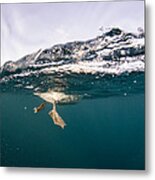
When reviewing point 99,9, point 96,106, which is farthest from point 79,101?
point 99,9

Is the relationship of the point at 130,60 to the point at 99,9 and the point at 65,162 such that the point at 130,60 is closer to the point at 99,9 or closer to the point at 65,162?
the point at 99,9

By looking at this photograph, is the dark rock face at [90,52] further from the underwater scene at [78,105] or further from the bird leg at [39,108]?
the bird leg at [39,108]

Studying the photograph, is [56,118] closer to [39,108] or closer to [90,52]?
[39,108]

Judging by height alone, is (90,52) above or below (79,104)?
above

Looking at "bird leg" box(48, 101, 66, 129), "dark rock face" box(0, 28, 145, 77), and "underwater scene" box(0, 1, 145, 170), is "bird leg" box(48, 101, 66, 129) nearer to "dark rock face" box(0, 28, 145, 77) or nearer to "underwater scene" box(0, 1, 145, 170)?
"underwater scene" box(0, 1, 145, 170)

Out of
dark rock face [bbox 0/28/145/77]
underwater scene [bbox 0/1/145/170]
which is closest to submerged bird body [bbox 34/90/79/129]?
underwater scene [bbox 0/1/145/170]

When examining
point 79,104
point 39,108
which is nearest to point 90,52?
point 79,104

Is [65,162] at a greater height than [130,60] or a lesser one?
lesser

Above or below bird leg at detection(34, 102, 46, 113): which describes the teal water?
below
